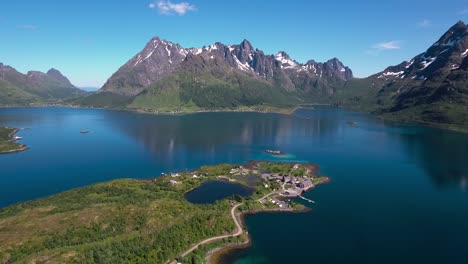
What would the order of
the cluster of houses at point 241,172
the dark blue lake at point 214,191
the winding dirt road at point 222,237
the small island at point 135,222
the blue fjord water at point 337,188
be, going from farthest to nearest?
the cluster of houses at point 241,172
the dark blue lake at point 214,191
the blue fjord water at point 337,188
the winding dirt road at point 222,237
the small island at point 135,222

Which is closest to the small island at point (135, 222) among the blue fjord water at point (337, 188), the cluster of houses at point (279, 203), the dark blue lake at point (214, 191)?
the cluster of houses at point (279, 203)

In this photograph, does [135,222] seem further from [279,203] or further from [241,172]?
[241,172]

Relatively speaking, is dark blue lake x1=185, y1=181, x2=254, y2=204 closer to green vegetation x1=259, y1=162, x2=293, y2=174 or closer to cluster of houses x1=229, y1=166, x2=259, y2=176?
cluster of houses x1=229, y1=166, x2=259, y2=176

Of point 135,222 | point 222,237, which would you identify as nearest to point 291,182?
point 222,237

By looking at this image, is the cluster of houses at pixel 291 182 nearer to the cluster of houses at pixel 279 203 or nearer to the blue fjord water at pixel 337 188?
the blue fjord water at pixel 337 188

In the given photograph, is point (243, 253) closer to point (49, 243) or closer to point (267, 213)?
point (267, 213)

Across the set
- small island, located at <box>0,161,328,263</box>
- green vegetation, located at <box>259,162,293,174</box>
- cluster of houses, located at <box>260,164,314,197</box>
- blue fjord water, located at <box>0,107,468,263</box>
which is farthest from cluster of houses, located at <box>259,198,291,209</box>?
green vegetation, located at <box>259,162,293,174</box>
